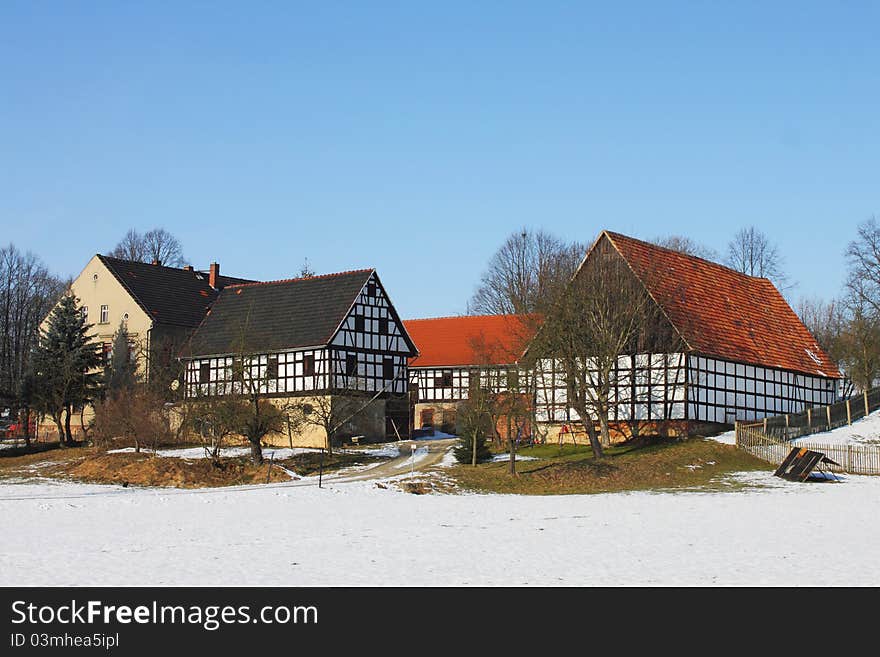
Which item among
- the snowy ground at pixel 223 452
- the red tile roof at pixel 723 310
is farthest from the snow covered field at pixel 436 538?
the red tile roof at pixel 723 310

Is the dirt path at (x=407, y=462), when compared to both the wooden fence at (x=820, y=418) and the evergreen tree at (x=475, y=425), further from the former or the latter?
the wooden fence at (x=820, y=418)

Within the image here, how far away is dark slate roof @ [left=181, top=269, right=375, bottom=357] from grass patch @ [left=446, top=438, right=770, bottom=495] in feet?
50.8

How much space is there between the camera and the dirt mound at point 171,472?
137 feet

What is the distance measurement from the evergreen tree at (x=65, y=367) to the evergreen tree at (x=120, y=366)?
0.87m

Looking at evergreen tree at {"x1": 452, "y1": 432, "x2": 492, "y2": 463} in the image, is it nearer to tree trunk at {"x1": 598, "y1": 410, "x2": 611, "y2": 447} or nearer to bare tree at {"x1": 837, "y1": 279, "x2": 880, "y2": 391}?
tree trunk at {"x1": 598, "y1": 410, "x2": 611, "y2": 447}

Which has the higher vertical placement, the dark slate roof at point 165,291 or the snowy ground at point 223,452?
the dark slate roof at point 165,291

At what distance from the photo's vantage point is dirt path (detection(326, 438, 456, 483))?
42.1 meters

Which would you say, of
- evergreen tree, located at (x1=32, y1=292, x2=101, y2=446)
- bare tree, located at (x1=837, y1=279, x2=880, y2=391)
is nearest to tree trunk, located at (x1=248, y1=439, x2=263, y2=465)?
evergreen tree, located at (x1=32, y1=292, x2=101, y2=446)

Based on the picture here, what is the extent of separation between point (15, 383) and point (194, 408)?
17.6 m

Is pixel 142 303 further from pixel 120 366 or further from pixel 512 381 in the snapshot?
pixel 512 381
